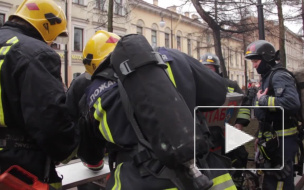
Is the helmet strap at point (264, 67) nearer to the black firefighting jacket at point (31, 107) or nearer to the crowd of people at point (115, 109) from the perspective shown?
the crowd of people at point (115, 109)

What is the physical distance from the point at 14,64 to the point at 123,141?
3.08ft

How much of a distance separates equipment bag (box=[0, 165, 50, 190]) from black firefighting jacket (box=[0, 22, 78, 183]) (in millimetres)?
68

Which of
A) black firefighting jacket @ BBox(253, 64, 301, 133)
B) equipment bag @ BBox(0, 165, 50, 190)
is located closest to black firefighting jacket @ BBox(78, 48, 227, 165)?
equipment bag @ BBox(0, 165, 50, 190)

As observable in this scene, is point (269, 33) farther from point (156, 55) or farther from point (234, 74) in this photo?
point (234, 74)

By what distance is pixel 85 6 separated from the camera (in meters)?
24.8

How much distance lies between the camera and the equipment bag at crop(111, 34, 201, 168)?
1.31 m

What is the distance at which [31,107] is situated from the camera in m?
1.93

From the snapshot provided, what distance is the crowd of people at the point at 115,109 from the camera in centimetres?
135

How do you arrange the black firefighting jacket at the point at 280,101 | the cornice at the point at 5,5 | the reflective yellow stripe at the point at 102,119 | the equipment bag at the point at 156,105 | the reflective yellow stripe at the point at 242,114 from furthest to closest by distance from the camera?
the cornice at the point at 5,5 → the black firefighting jacket at the point at 280,101 → the reflective yellow stripe at the point at 242,114 → the reflective yellow stripe at the point at 102,119 → the equipment bag at the point at 156,105

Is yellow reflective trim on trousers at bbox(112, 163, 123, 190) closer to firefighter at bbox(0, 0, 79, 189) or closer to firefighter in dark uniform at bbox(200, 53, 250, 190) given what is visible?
firefighter at bbox(0, 0, 79, 189)

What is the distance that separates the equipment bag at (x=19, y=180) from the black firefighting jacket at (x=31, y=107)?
68mm

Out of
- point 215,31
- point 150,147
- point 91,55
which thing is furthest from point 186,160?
point 215,31

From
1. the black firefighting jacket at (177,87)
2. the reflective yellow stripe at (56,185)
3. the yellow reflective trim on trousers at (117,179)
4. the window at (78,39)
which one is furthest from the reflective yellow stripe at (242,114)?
the window at (78,39)

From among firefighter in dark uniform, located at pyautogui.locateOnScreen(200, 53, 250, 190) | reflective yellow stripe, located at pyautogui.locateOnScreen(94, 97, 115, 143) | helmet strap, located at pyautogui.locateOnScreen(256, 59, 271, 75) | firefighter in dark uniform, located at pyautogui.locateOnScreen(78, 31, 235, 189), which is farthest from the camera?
helmet strap, located at pyautogui.locateOnScreen(256, 59, 271, 75)
